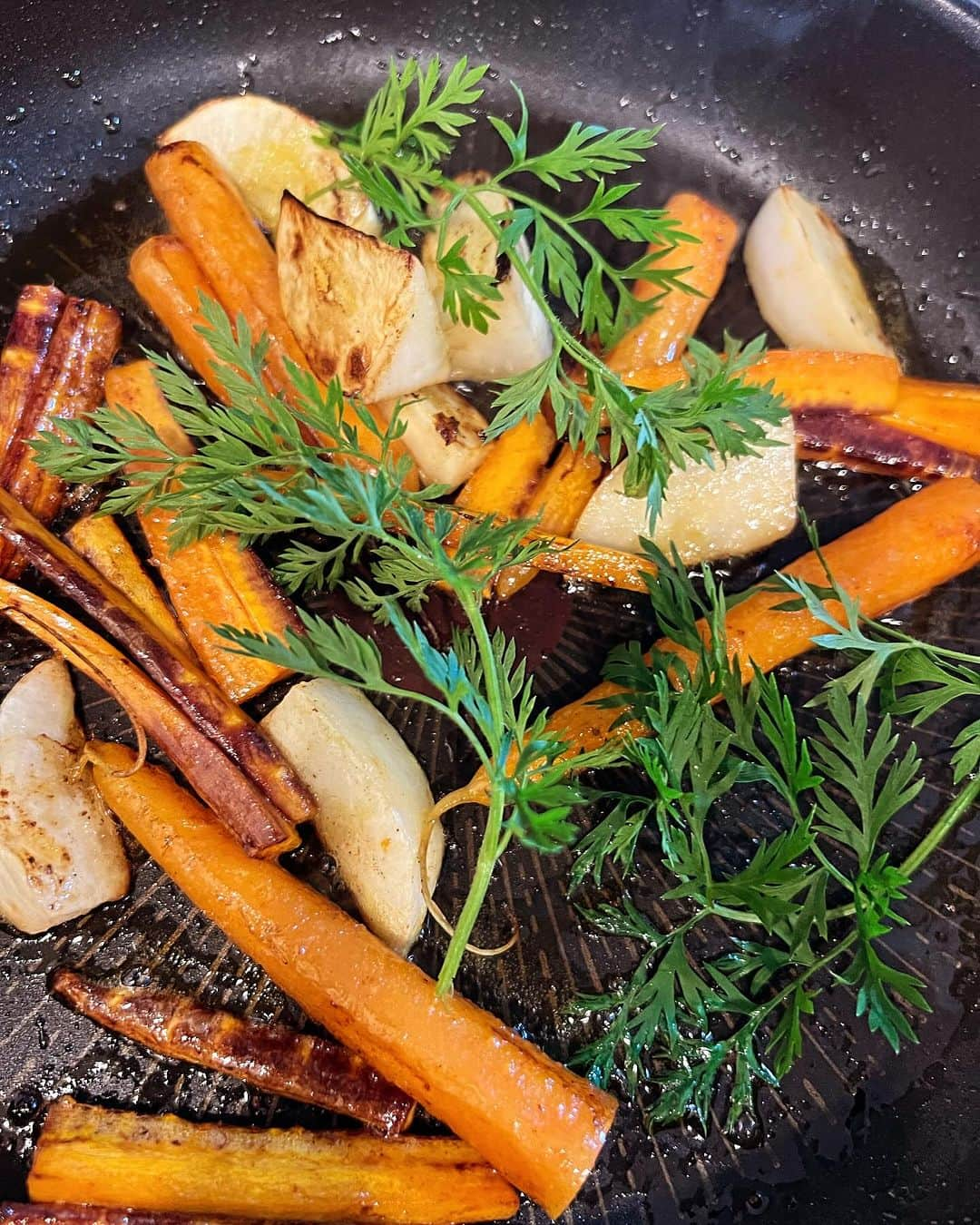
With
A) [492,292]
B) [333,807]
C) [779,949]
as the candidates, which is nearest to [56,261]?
[492,292]

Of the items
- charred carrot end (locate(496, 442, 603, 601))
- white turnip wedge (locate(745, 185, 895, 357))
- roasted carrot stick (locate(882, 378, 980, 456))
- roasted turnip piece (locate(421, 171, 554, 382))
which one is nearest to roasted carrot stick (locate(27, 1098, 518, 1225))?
charred carrot end (locate(496, 442, 603, 601))

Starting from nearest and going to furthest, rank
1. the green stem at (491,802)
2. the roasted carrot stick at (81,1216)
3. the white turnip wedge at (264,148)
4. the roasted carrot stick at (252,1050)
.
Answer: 1. the green stem at (491,802)
2. the roasted carrot stick at (81,1216)
3. the roasted carrot stick at (252,1050)
4. the white turnip wedge at (264,148)

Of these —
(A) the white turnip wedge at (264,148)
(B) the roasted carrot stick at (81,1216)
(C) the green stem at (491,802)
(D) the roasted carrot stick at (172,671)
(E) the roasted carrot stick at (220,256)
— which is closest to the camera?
(C) the green stem at (491,802)

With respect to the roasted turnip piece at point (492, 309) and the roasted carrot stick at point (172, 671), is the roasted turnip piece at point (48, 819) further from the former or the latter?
the roasted turnip piece at point (492, 309)

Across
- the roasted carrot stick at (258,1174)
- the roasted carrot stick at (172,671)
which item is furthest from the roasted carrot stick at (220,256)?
the roasted carrot stick at (258,1174)

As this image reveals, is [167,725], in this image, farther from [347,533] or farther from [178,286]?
[178,286]

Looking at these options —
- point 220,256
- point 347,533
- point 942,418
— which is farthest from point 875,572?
point 220,256

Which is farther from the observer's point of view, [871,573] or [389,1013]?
[871,573]
